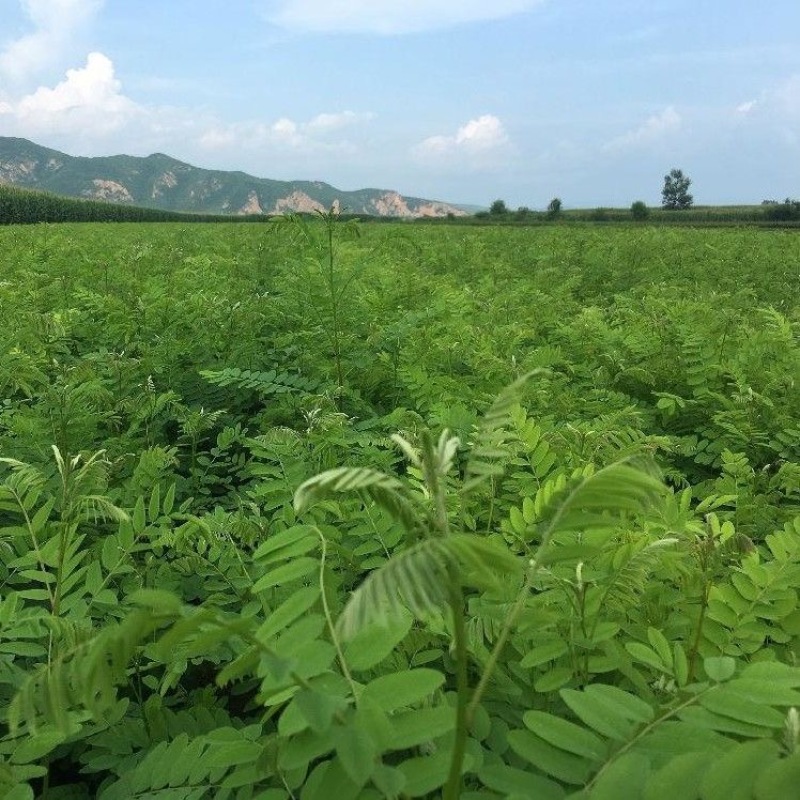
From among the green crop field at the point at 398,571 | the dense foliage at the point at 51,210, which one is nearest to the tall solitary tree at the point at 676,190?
the dense foliage at the point at 51,210

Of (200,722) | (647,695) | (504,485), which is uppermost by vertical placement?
(504,485)

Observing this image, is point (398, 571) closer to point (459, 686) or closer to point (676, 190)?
point (459, 686)

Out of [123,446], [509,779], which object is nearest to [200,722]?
[509,779]

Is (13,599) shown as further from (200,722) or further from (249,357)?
(249,357)

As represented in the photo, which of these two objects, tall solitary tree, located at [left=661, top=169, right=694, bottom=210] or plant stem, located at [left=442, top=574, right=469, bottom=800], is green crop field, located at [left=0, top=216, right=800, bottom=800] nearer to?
plant stem, located at [left=442, top=574, right=469, bottom=800]

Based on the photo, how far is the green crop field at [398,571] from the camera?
2.79 feet

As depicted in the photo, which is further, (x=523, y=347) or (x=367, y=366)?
(x=523, y=347)

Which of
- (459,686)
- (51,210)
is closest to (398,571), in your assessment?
(459,686)

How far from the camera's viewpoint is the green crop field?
85 cm

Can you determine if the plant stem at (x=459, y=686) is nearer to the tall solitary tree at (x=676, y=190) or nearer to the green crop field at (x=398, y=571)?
the green crop field at (x=398, y=571)

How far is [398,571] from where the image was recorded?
65 centimetres

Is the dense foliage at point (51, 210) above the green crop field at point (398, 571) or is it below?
above

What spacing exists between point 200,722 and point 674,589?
122 centimetres

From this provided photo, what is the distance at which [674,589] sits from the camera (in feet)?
5.44
